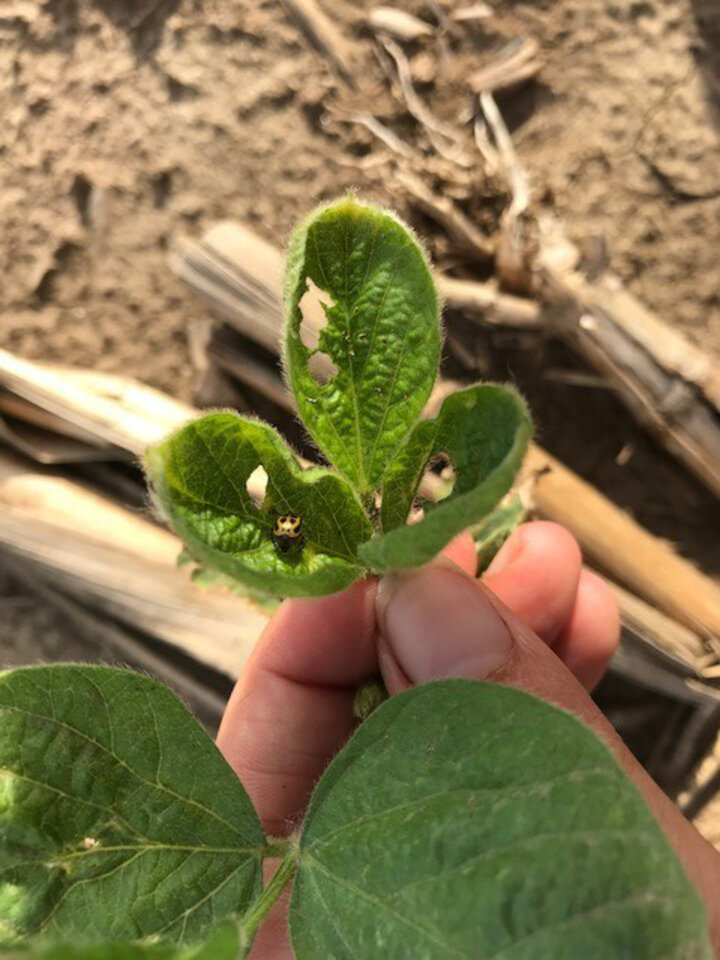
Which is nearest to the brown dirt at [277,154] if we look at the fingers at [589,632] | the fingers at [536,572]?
the fingers at [589,632]

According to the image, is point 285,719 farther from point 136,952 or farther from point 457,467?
point 136,952

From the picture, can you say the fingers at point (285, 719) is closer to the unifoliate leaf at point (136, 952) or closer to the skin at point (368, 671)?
the skin at point (368, 671)

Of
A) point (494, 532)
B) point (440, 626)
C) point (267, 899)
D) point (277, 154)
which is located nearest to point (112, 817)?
point (267, 899)

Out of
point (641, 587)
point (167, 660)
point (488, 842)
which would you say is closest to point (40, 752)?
point (488, 842)

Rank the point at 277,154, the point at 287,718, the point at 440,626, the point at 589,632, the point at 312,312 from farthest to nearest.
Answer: the point at 277,154
the point at 589,632
the point at 312,312
the point at 287,718
the point at 440,626

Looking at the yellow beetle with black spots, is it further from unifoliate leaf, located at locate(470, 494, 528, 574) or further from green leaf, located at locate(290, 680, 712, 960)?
unifoliate leaf, located at locate(470, 494, 528, 574)
